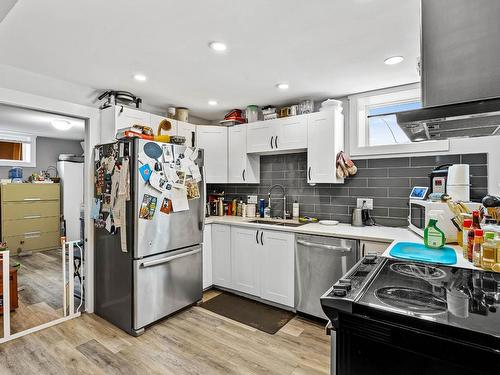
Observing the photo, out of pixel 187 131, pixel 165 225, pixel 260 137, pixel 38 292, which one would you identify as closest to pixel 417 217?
pixel 260 137

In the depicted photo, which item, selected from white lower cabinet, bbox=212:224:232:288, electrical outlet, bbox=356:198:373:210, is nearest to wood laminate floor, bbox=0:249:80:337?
white lower cabinet, bbox=212:224:232:288

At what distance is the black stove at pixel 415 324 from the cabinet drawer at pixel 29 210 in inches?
243

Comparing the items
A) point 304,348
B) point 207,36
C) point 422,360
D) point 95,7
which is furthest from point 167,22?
point 304,348

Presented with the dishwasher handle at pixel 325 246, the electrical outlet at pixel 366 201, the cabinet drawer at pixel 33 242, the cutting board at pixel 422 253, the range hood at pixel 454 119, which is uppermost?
the range hood at pixel 454 119

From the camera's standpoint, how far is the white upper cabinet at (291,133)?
3.02m

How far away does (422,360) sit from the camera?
2.88ft

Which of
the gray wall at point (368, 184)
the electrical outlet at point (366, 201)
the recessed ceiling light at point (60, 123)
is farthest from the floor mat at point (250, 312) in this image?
the recessed ceiling light at point (60, 123)

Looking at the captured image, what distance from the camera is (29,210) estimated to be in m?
5.27

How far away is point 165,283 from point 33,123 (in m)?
4.00

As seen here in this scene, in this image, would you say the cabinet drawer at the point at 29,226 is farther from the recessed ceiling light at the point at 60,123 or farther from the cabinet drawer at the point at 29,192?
the recessed ceiling light at the point at 60,123

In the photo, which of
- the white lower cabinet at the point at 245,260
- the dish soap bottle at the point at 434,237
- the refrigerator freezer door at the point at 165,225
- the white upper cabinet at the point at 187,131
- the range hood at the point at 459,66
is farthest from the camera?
the white upper cabinet at the point at 187,131

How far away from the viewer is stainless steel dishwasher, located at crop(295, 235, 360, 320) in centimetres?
242

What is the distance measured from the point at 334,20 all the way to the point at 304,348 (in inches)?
93.5

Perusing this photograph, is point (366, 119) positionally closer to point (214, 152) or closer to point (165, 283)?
point (214, 152)
